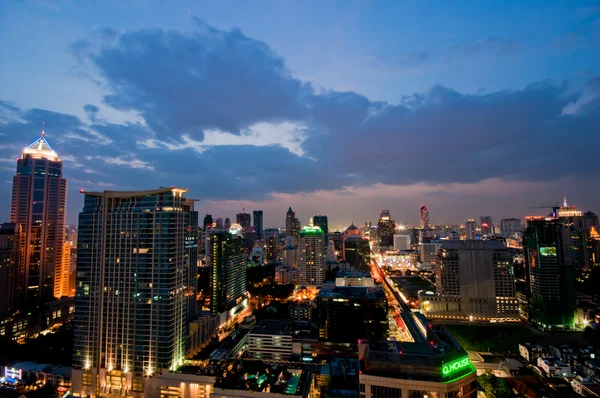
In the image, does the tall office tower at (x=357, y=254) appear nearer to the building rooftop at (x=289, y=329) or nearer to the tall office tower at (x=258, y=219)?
the building rooftop at (x=289, y=329)

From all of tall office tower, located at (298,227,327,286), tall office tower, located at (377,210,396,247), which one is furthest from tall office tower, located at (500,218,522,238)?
tall office tower, located at (298,227,327,286)

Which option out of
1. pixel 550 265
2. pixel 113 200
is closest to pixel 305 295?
pixel 550 265

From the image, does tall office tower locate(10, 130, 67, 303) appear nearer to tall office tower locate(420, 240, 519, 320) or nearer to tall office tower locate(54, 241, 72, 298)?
tall office tower locate(54, 241, 72, 298)

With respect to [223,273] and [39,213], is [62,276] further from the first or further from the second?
[223,273]

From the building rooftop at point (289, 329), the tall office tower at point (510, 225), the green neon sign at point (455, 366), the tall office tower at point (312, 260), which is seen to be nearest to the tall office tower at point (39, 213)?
the building rooftop at point (289, 329)

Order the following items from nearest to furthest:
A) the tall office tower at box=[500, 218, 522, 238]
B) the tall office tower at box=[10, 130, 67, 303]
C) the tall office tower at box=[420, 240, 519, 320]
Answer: the tall office tower at box=[420, 240, 519, 320] < the tall office tower at box=[10, 130, 67, 303] < the tall office tower at box=[500, 218, 522, 238]

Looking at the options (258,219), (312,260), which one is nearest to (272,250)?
(258,219)

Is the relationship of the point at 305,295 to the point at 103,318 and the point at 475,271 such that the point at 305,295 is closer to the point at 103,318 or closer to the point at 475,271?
the point at 475,271

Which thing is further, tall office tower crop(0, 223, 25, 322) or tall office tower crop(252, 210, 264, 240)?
tall office tower crop(252, 210, 264, 240)

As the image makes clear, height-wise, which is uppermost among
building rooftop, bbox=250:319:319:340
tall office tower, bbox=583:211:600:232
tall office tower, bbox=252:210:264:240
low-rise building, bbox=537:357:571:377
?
tall office tower, bbox=252:210:264:240
